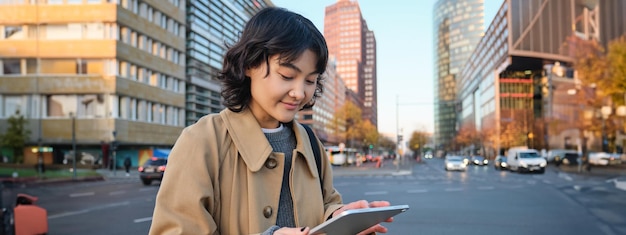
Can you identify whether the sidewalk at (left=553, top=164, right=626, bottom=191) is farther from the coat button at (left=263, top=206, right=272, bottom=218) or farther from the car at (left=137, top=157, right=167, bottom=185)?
the coat button at (left=263, top=206, right=272, bottom=218)

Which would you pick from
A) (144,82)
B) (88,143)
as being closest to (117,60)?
(144,82)

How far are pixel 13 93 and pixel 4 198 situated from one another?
39796 mm

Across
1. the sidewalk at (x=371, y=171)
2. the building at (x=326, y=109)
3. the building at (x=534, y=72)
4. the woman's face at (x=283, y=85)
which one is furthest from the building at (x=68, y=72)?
the building at (x=326, y=109)

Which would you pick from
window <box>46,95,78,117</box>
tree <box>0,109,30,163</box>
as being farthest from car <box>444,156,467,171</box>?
tree <box>0,109,30,163</box>

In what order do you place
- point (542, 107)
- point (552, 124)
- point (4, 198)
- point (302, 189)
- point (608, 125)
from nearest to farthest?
point (302, 189) < point (4, 198) < point (608, 125) < point (552, 124) < point (542, 107)

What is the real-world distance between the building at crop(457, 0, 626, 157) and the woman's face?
32.1 meters

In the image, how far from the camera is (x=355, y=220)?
1337 millimetres

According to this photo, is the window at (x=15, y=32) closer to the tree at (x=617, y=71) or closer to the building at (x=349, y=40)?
the tree at (x=617, y=71)

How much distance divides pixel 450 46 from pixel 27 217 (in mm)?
125740

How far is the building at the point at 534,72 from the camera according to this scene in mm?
32981

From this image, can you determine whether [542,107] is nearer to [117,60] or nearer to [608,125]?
[608,125]

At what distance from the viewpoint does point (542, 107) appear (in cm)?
7188

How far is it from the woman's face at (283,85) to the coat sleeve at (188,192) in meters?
0.26

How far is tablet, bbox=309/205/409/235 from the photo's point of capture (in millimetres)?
1256
